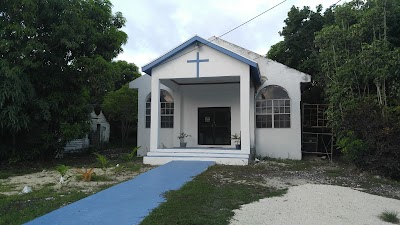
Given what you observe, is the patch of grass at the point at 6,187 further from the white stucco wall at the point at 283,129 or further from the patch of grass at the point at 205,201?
the white stucco wall at the point at 283,129

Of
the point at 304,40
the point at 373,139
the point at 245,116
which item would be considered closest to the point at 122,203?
the point at 245,116

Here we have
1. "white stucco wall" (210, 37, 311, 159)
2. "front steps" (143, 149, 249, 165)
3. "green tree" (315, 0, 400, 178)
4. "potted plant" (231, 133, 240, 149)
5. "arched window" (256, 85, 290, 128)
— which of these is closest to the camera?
"green tree" (315, 0, 400, 178)

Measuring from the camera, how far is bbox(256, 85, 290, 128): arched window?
15.8 meters

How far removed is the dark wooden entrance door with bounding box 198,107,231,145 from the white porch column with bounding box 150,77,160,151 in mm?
3703

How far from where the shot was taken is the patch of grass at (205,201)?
5355mm

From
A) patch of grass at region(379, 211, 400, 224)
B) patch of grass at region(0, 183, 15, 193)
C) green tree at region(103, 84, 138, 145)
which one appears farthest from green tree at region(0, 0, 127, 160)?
patch of grass at region(379, 211, 400, 224)

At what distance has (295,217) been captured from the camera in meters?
5.73

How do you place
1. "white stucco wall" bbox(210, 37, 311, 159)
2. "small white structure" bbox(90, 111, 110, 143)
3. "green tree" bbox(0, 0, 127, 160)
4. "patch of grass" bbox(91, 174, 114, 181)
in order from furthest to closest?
"small white structure" bbox(90, 111, 110, 143), "white stucco wall" bbox(210, 37, 311, 159), "green tree" bbox(0, 0, 127, 160), "patch of grass" bbox(91, 174, 114, 181)

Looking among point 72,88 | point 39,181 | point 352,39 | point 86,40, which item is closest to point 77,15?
point 86,40

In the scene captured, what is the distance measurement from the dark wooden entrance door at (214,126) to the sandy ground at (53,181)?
557cm

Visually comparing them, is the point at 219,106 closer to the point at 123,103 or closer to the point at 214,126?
the point at 214,126

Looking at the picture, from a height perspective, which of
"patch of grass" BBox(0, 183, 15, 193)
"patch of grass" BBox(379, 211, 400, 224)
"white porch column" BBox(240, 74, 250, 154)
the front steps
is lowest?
"patch of grass" BBox(379, 211, 400, 224)

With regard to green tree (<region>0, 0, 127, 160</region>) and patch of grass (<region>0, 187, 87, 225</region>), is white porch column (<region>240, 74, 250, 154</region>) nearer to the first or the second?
green tree (<region>0, 0, 127, 160</region>)

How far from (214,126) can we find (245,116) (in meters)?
4.11
